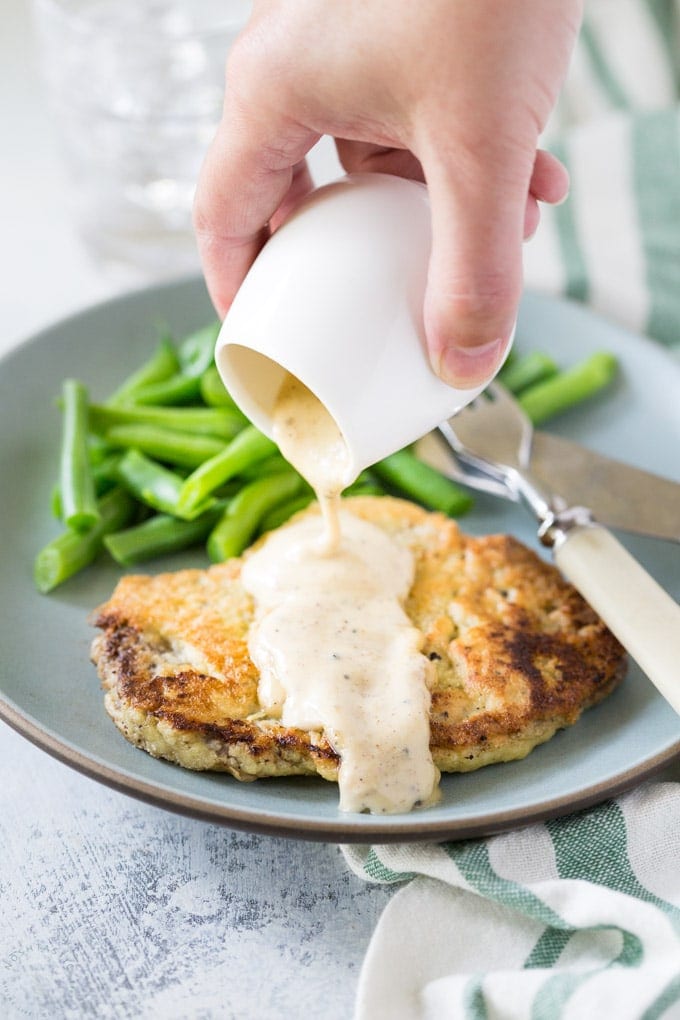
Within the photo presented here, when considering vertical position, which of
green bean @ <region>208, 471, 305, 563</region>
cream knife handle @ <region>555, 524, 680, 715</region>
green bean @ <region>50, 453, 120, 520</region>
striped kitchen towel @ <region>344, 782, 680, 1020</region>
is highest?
green bean @ <region>50, 453, 120, 520</region>

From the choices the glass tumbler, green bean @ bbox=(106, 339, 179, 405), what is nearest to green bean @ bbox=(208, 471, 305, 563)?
green bean @ bbox=(106, 339, 179, 405)

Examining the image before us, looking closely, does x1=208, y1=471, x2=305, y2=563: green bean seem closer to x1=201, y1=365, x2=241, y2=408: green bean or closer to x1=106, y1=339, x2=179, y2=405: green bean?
x1=201, y1=365, x2=241, y2=408: green bean

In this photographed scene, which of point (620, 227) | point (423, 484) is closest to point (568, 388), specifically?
point (423, 484)

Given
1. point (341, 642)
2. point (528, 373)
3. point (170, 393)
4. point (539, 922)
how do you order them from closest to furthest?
point (539, 922) → point (341, 642) → point (170, 393) → point (528, 373)

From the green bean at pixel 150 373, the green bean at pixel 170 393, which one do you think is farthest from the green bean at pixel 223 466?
the green bean at pixel 150 373

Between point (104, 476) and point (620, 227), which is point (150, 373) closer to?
point (104, 476)

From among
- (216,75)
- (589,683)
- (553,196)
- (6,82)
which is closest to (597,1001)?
(589,683)

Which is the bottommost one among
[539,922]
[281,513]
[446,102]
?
[539,922]
